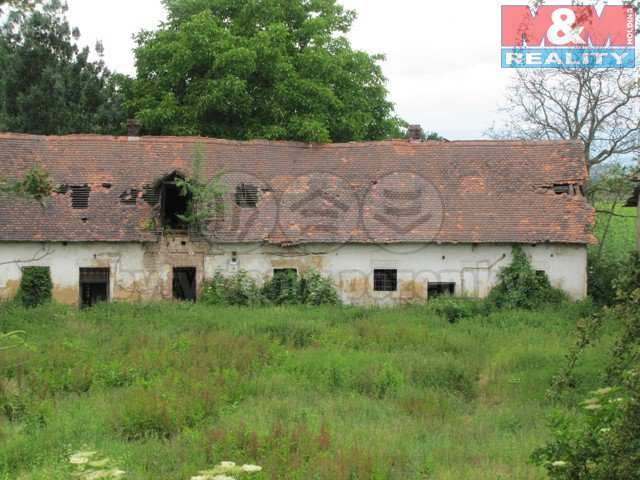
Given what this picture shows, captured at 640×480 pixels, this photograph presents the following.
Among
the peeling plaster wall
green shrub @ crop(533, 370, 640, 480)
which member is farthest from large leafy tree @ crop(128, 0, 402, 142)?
green shrub @ crop(533, 370, 640, 480)

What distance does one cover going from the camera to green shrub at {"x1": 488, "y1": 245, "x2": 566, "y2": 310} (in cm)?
2330

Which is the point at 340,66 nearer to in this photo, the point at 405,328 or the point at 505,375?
the point at 405,328

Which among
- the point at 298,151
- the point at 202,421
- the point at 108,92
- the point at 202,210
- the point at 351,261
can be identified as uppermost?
the point at 108,92

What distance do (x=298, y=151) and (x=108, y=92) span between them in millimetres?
10311

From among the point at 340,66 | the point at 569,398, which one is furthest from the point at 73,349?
the point at 340,66

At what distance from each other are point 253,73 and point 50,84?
8.67 metres

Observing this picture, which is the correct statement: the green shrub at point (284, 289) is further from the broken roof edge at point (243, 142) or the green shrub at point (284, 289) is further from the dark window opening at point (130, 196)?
the broken roof edge at point (243, 142)

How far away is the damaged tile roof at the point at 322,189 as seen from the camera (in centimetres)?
2428

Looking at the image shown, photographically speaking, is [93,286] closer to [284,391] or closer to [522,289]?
[284,391]

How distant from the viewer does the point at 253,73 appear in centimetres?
3052

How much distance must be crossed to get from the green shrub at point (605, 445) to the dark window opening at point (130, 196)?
19.6m

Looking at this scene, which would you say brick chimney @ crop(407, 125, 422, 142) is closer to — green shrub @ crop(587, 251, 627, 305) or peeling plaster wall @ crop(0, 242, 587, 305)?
peeling plaster wall @ crop(0, 242, 587, 305)

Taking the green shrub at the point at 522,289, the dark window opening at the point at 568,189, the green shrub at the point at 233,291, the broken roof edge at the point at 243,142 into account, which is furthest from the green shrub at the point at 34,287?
the dark window opening at the point at 568,189

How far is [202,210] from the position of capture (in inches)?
958
